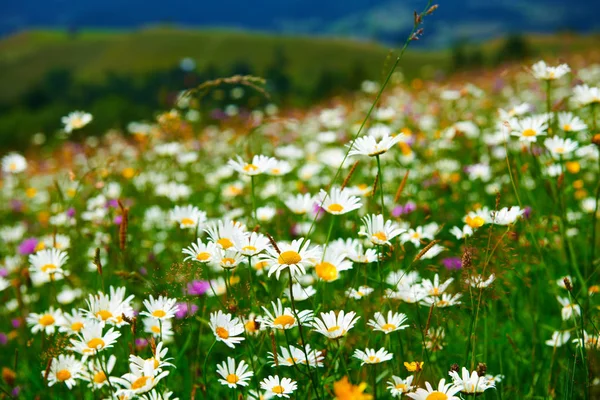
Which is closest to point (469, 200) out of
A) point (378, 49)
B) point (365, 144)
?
point (365, 144)

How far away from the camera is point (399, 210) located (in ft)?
8.96

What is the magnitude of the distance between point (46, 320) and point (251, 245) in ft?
3.43

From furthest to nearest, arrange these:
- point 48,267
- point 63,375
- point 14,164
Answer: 1. point 14,164
2. point 48,267
3. point 63,375

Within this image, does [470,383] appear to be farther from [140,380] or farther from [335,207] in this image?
[140,380]

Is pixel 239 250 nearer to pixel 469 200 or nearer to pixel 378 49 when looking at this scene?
pixel 469 200

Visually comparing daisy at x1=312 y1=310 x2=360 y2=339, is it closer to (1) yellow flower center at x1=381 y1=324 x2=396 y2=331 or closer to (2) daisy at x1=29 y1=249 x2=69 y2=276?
(1) yellow flower center at x1=381 y1=324 x2=396 y2=331

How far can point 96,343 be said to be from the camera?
1.50 m

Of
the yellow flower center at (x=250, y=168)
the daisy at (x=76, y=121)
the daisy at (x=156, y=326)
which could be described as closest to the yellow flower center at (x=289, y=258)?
the yellow flower center at (x=250, y=168)

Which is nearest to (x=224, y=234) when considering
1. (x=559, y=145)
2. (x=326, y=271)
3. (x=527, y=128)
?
(x=326, y=271)

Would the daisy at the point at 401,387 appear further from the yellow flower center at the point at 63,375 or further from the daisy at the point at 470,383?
the yellow flower center at the point at 63,375

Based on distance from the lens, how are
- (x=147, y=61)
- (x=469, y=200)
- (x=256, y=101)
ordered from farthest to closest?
(x=147, y=61) < (x=256, y=101) < (x=469, y=200)

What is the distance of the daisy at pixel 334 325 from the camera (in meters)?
1.34

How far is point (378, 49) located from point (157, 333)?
397 ft

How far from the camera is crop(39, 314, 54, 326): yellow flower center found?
197cm
